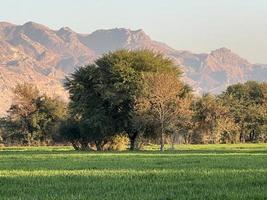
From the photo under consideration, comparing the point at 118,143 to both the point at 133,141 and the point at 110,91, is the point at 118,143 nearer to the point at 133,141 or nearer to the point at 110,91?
the point at 133,141

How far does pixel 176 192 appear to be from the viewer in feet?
56.9

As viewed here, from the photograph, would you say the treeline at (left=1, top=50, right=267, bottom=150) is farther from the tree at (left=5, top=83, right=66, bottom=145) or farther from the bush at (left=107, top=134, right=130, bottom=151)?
the tree at (left=5, top=83, right=66, bottom=145)

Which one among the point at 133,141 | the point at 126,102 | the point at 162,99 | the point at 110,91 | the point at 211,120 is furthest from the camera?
the point at 211,120

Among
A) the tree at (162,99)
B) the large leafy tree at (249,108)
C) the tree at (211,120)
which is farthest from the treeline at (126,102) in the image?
the large leafy tree at (249,108)

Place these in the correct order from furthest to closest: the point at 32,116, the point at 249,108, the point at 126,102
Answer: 1. the point at 249,108
2. the point at 32,116
3. the point at 126,102

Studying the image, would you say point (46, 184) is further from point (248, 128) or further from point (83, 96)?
point (248, 128)

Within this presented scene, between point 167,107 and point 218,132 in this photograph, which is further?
point 218,132

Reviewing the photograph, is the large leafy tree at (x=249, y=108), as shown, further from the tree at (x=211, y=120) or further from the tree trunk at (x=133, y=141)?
the tree trunk at (x=133, y=141)

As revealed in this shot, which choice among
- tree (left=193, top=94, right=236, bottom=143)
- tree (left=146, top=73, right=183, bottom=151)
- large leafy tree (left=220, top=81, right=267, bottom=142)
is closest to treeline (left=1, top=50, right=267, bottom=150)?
tree (left=146, top=73, right=183, bottom=151)

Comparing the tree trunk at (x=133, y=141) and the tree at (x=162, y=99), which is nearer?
the tree at (x=162, y=99)

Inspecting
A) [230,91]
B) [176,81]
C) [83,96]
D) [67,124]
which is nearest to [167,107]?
[176,81]

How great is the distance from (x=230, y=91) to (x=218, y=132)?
81.9 ft

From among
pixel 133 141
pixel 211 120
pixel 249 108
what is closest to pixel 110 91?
pixel 133 141

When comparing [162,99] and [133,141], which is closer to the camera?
[162,99]
